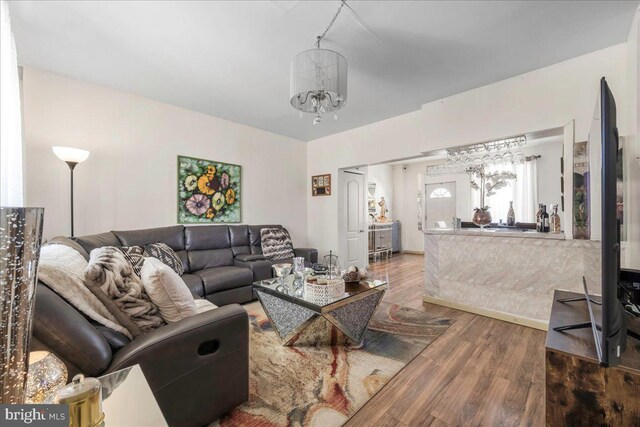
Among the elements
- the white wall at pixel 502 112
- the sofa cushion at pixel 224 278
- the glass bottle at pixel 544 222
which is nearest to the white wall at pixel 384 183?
the white wall at pixel 502 112

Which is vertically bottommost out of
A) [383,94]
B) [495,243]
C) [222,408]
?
[222,408]

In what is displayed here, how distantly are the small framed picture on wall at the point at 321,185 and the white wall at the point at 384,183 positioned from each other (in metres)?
2.28

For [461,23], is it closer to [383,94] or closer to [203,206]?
[383,94]

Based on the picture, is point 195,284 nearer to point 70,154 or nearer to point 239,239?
point 239,239

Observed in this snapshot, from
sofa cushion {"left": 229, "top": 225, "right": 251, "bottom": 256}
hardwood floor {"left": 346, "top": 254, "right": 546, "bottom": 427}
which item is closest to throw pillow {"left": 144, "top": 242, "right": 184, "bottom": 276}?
sofa cushion {"left": 229, "top": 225, "right": 251, "bottom": 256}

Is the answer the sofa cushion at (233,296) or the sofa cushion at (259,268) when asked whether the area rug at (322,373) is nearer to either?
the sofa cushion at (233,296)

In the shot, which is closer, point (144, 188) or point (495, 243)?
point (495, 243)

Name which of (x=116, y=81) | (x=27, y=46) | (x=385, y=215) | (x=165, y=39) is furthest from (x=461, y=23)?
(x=385, y=215)

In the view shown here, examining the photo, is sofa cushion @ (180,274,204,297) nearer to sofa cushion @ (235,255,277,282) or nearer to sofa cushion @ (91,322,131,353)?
sofa cushion @ (235,255,277,282)

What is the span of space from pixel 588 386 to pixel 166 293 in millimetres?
1863

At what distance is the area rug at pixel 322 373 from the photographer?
4.99 ft

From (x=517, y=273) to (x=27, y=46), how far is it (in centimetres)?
510

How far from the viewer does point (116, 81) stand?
2975mm

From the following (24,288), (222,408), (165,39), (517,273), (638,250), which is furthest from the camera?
(517,273)
